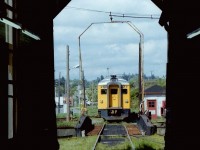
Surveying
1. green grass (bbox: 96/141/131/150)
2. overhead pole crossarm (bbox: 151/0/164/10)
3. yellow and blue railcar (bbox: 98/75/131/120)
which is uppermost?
overhead pole crossarm (bbox: 151/0/164/10)

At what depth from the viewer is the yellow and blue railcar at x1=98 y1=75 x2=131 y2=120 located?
3192 cm

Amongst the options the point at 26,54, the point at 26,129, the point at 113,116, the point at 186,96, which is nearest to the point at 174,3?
the point at 186,96

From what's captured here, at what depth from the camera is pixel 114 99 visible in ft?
108

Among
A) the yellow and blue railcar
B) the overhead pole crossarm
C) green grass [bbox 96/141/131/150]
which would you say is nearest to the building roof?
the yellow and blue railcar

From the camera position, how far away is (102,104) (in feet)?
107

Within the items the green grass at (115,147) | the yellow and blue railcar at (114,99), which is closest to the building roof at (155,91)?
the yellow and blue railcar at (114,99)

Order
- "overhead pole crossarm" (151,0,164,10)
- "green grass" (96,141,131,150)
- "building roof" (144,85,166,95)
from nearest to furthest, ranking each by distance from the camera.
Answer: "overhead pole crossarm" (151,0,164,10), "green grass" (96,141,131,150), "building roof" (144,85,166,95)

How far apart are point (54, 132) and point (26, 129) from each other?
2782 mm

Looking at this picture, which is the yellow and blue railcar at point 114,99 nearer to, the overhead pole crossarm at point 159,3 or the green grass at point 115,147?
the green grass at point 115,147

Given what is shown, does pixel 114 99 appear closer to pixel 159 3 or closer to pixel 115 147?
pixel 115 147

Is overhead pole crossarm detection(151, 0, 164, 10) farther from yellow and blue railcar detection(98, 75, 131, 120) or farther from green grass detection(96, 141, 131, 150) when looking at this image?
yellow and blue railcar detection(98, 75, 131, 120)

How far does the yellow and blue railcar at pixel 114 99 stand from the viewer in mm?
31922

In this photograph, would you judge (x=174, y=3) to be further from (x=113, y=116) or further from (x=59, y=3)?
(x=113, y=116)

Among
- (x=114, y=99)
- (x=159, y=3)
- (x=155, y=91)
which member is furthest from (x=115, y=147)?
(x=155, y=91)
